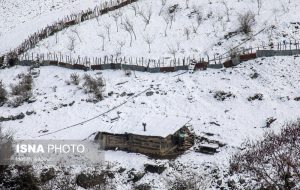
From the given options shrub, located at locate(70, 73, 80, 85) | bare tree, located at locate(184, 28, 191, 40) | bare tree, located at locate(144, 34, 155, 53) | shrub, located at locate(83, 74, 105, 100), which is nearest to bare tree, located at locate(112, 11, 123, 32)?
bare tree, located at locate(144, 34, 155, 53)

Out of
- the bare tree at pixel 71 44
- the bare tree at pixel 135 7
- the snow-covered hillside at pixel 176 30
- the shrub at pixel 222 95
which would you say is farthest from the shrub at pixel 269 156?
the bare tree at pixel 135 7

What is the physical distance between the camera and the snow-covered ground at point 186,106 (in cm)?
2219

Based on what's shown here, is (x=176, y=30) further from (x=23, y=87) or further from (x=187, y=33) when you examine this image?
(x=23, y=87)

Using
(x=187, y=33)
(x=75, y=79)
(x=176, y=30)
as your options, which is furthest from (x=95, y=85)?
(x=176, y=30)

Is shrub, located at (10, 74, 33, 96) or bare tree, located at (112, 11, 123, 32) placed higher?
bare tree, located at (112, 11, 123, 32)

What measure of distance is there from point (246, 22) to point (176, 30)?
5.32m

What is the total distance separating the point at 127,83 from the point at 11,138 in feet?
26.7

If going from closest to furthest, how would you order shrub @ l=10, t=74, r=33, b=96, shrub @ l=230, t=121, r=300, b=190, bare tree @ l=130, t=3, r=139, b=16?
shrub @ l=230, t=121, r=300, b=190
shrub @ l=10, t=74, r=33, b=96
bare tree @ l=130, t=3, r=139, b=16

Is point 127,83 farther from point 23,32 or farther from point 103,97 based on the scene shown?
point 23,32

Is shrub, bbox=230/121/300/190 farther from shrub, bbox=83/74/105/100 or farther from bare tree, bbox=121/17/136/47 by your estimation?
bare tree, bbox=121/17/136/47

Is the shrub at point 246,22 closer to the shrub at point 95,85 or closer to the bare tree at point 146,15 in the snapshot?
the bare tree at point 146,15

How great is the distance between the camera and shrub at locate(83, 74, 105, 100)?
26.9m

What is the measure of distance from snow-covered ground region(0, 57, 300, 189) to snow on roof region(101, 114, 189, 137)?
0.05 m

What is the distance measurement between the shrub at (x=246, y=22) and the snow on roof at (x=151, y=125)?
951 centimetres
